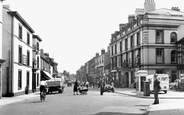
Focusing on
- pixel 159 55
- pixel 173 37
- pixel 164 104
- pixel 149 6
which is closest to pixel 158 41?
pixel 159 55

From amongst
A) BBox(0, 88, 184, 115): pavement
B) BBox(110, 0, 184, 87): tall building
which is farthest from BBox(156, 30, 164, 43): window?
BBox(0, 88, 184, 115): pavement

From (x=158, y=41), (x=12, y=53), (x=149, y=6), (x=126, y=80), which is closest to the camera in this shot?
(x=12, y=53)

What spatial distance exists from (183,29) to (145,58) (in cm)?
806

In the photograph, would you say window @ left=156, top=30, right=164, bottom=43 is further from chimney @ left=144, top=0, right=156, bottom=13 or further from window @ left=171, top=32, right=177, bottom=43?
chimney @ left=144, top=0, right=156, bottom=13

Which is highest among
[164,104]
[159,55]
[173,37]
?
[173,37]

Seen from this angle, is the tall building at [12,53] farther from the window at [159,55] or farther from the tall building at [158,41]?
the window at [159,55]

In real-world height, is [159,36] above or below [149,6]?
below

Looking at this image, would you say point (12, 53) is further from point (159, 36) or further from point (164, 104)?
point (159, 36)

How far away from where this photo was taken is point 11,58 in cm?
2588

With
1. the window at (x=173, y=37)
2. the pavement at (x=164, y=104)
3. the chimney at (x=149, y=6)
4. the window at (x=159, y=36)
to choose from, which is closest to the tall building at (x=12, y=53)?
the pavement at (x=164, y=104)

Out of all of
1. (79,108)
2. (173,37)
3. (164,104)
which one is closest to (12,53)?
(79,108)

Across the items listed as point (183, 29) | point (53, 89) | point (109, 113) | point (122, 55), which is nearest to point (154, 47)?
point (183, 29)

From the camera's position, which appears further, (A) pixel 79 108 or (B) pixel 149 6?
(B) pixel 149 6

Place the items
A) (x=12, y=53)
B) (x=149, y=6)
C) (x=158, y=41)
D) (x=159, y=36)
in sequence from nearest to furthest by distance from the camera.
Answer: (x=12, y=53) < (x=158, y=41) < (x=159, y=36) < (x=149, y=6)
